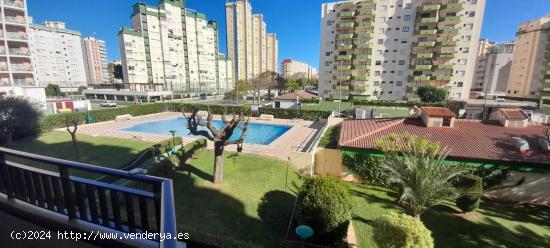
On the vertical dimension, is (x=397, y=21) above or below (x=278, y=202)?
above

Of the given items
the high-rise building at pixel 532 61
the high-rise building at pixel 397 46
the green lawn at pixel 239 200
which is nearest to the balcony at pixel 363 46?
the high-rise building at pixel 397 46

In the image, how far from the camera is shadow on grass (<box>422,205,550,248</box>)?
9383 millimetres

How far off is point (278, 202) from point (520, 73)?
323 feet

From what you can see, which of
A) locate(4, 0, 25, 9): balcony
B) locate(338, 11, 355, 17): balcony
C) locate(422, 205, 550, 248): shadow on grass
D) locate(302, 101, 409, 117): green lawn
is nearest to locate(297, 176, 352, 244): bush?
locate(422, 205, 550, 248): shadow on grass

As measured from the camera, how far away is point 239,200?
430 inches

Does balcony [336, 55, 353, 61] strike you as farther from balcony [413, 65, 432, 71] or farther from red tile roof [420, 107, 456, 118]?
red tile roof [420, 107, 456, 118]

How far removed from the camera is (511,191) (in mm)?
13164

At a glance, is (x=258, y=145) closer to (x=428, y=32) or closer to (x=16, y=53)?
(x=16, y=53)

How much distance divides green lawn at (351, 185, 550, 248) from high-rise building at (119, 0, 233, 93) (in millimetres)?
68636

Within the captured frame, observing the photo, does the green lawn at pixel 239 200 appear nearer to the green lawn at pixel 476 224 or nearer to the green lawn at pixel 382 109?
the green lawn at pixel 476 224

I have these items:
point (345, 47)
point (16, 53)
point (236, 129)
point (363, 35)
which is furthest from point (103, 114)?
point (363, 35)

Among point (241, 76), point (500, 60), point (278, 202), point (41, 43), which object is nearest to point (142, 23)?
point (41, 43)

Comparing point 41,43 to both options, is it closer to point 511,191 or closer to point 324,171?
point 324,171

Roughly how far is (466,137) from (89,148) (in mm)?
26804
